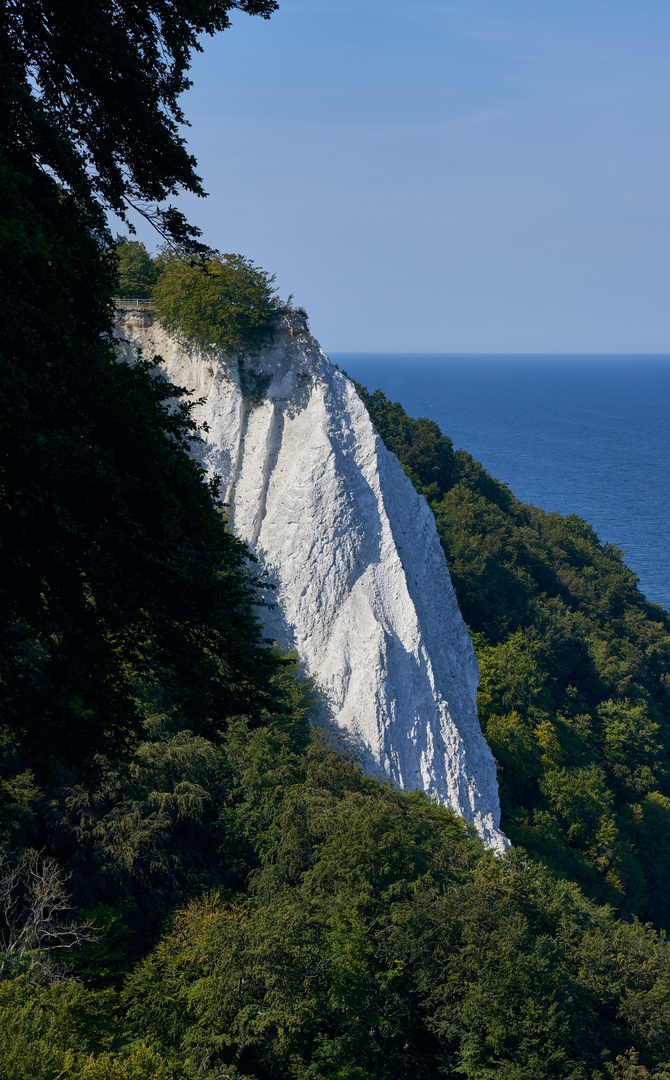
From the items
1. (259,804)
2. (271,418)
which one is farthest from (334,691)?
(271,418)

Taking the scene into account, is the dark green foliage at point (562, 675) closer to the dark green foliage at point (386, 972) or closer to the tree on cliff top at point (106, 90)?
the dark green foliage at point (386, 972)

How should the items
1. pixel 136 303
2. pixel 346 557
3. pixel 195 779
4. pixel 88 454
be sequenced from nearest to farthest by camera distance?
pixel 88 454 → pixel 195 779 → pixel 346 557 → pixel 136 303

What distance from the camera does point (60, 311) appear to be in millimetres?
6984

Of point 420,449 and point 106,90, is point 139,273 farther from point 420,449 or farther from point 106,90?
point 106,90

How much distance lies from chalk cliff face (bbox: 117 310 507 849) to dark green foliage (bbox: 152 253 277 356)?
0.91 m

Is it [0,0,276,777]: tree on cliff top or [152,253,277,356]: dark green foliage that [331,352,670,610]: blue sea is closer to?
[152,253,277,356]: dark green foliage

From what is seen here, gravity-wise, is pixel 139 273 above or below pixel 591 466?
above

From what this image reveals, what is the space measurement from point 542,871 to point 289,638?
14058mm

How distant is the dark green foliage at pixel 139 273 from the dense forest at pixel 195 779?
27 cm


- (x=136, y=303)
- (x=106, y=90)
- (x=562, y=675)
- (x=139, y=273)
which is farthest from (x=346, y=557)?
(x=106, y=90)

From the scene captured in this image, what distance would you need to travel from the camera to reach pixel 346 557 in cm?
3425

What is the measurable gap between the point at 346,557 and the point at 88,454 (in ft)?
90.5

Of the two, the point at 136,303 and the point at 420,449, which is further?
the point at 420,449

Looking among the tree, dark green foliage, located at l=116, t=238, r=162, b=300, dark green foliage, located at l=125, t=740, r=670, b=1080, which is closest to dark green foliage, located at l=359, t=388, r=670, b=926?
dark green foliage, located at l=125, t=740, r=670, b=1080
